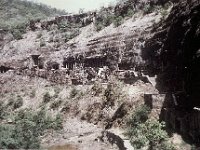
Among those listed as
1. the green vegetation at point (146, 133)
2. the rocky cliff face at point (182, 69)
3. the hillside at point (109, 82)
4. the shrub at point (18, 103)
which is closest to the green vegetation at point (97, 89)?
the hillside at point (109, 82)

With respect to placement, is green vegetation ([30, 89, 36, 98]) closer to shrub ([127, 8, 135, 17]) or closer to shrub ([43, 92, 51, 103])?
shrub ([43, 92, 51, 103])

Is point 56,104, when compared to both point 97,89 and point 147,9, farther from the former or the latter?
point 147,9

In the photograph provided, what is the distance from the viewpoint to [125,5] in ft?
180

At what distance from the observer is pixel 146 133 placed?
85.6ft

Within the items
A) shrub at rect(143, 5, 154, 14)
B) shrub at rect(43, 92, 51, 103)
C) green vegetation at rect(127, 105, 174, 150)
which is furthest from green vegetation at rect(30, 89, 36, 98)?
green vegetation at rect(127, 105, 174, 150)

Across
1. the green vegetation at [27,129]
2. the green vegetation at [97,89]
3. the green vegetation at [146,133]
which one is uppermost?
the green vegetation at [97,89]

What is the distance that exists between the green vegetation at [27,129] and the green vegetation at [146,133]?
20.8 ft

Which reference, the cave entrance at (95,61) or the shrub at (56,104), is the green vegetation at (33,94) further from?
the cave entrance at (95,61)

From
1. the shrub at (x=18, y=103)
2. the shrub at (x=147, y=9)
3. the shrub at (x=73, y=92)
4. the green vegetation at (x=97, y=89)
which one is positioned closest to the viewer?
the green vegetation at (x=97, y=89)

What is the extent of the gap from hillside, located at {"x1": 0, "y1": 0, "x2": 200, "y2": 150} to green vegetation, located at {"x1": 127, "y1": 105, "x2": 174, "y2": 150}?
0.06 meters

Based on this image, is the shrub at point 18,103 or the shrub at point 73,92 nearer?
the shrub at point 73,92

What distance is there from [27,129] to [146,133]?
9.77 meters

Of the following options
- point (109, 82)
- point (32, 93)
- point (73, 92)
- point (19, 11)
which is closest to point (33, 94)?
point (32, 93)

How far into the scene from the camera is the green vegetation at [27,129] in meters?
26.5
